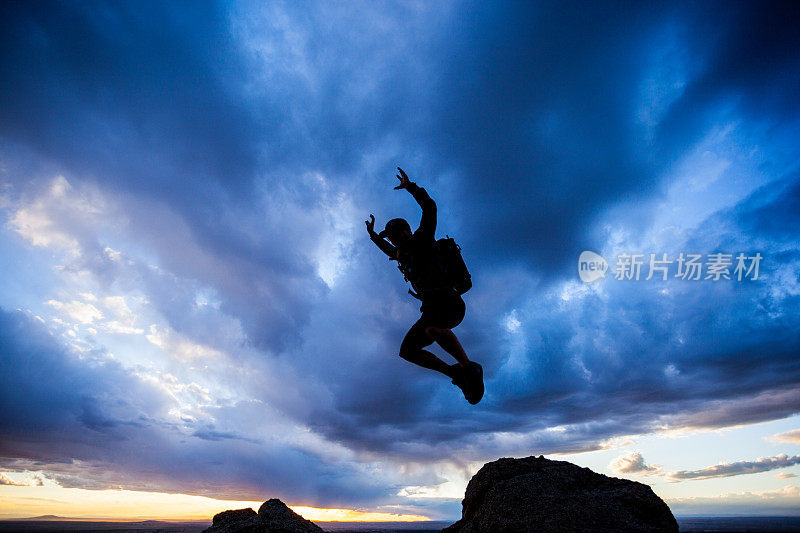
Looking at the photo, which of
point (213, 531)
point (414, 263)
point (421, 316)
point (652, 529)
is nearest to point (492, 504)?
point (652, 529)

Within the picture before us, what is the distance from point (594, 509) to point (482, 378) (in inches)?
99.7

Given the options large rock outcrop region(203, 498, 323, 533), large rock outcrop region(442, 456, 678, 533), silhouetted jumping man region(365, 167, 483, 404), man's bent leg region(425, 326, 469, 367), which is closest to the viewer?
large rock outcrop region(442, 456, 678, 533)

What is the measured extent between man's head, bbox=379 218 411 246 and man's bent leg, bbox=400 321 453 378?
5.29 ft

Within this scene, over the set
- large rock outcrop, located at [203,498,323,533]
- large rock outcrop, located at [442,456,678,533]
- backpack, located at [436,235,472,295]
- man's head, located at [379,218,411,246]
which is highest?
man's head, located at [379,218,411,246]

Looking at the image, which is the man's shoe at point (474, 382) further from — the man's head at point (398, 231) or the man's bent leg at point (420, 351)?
the man's head at point (398, 231)

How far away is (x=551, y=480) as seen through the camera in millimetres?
7156

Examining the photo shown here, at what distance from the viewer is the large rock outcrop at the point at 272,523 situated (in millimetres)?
6766

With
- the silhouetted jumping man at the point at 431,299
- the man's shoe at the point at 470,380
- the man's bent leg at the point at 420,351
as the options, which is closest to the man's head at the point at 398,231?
the silhouetted jumping man at the point at 431,299

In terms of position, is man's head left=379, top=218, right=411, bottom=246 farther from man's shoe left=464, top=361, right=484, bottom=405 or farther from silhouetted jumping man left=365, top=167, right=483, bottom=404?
man's shoe left=464, top=361, right=484, bottom=405

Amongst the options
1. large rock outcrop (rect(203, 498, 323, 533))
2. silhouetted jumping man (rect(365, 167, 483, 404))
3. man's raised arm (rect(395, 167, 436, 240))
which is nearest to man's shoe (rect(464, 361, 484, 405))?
silhouetted jumping man (rect(365, 167, 483, 404))

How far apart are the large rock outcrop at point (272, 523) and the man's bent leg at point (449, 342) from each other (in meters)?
3.93

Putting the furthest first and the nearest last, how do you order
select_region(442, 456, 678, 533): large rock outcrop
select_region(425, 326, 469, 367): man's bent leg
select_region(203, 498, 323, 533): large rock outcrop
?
select_region(425, 326, 469, 367): man's bent leg → select_region(203, 498, 323, 533): large rock outcrop → select_region(442, 456, 678, 533): large rock outcrop

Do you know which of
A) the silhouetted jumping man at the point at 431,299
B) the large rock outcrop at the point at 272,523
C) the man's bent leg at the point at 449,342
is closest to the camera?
the large rock outcrop at the point at 272,523

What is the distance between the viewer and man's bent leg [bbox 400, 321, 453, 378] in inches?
307
